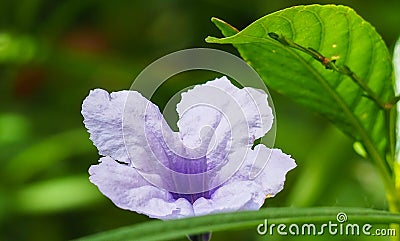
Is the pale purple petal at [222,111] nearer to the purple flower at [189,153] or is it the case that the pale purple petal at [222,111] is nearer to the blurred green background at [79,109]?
the purple flower at [189,153]

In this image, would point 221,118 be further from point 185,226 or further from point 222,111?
point 185,226

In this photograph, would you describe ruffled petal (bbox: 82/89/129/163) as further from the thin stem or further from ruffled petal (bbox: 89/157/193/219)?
the thin stem

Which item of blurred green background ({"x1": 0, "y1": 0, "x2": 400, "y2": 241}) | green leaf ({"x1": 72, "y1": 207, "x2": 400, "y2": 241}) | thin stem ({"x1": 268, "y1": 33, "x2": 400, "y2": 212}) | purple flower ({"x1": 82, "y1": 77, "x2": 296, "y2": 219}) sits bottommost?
green leaf ({"x1": 72, "y1": 207, "x2": 400, "y2": 241})

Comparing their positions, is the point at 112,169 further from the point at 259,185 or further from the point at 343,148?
the point at 343,148

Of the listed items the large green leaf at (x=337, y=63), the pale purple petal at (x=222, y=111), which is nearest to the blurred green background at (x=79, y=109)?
the large green leaf at (x=337, y=63)

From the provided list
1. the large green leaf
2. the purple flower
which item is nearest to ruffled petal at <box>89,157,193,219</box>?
the purple flower

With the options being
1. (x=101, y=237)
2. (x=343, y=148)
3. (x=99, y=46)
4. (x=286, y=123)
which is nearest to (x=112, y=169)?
(x=101, y=237)
